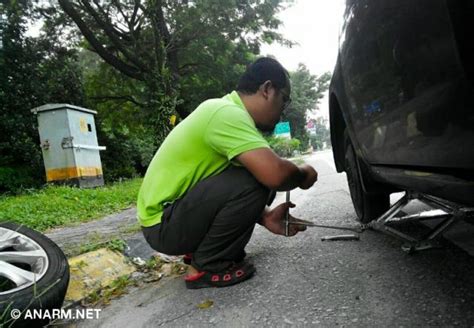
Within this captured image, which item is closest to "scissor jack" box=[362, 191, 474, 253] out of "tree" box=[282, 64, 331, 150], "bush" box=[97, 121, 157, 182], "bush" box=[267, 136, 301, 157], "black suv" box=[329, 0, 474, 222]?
"black suv" box=[329, 0, 474, 222]

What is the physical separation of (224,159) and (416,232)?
1.34 meters

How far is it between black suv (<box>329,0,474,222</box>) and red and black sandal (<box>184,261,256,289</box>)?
2.70 ft

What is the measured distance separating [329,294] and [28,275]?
1.32 meters

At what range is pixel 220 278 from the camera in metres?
1.97

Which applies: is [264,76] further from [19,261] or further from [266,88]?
[19,261]

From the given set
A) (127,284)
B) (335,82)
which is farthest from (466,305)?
(127,284)

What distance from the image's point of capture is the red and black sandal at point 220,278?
1970 mm

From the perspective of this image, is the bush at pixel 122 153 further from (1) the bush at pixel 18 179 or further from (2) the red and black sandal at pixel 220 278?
(2) the red and black sandal at pixel 220 278

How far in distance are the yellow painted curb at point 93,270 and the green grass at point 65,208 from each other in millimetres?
1634

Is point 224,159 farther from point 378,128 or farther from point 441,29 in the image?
point 441,29

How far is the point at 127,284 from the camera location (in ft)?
7.39

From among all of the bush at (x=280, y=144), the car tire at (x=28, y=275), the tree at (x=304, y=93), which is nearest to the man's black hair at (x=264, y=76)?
the car tire at (x=28, y=275)

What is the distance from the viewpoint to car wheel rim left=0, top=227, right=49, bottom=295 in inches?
67.9

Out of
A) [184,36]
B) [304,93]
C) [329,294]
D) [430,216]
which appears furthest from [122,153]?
[304,93]
